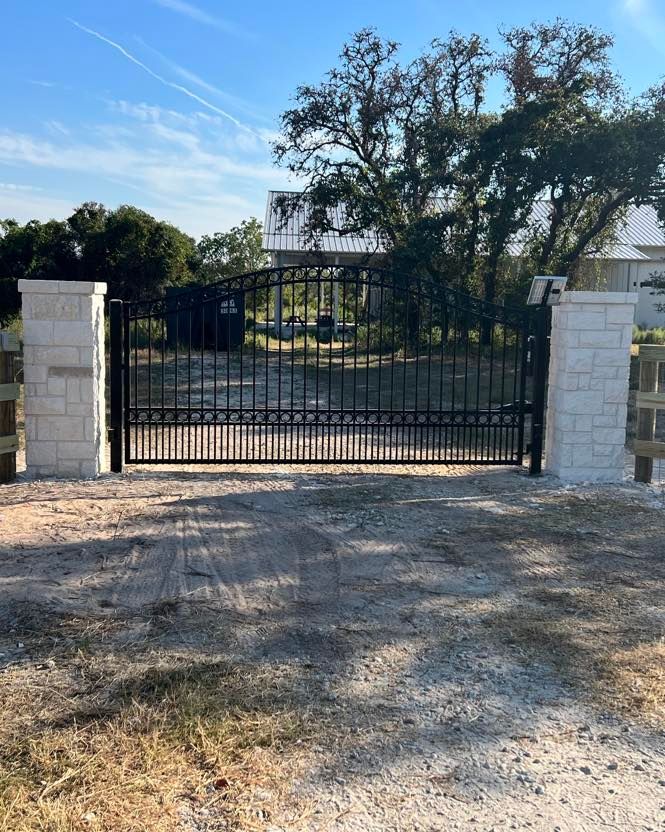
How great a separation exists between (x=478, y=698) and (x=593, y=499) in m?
4.06

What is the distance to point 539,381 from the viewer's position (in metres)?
7.92

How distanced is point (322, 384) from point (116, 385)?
357 inches

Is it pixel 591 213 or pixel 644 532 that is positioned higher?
pixel 591 213

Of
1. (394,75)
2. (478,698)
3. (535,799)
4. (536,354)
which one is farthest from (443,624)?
(394,75)

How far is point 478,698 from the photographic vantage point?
136 inches

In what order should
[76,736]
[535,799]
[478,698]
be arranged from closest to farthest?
[535,799]
[76,736]
[478,698]

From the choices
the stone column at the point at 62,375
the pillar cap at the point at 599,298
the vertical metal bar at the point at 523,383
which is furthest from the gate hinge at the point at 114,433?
the pillar cap at the point at 599,298

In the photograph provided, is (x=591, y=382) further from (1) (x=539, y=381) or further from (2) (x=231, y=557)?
(2) (x=231, y=557)

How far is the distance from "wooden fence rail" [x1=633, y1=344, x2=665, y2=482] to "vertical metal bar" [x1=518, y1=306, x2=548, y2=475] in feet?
3.02

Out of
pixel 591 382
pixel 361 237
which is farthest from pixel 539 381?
pixel 361 237

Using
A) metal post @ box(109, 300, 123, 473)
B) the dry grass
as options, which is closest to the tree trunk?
metal post @ box(109, 300, 123, 473)

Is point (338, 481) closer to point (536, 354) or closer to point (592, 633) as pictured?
point (536, 354)

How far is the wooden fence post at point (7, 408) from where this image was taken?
23.5ft

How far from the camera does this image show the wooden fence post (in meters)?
7.15
